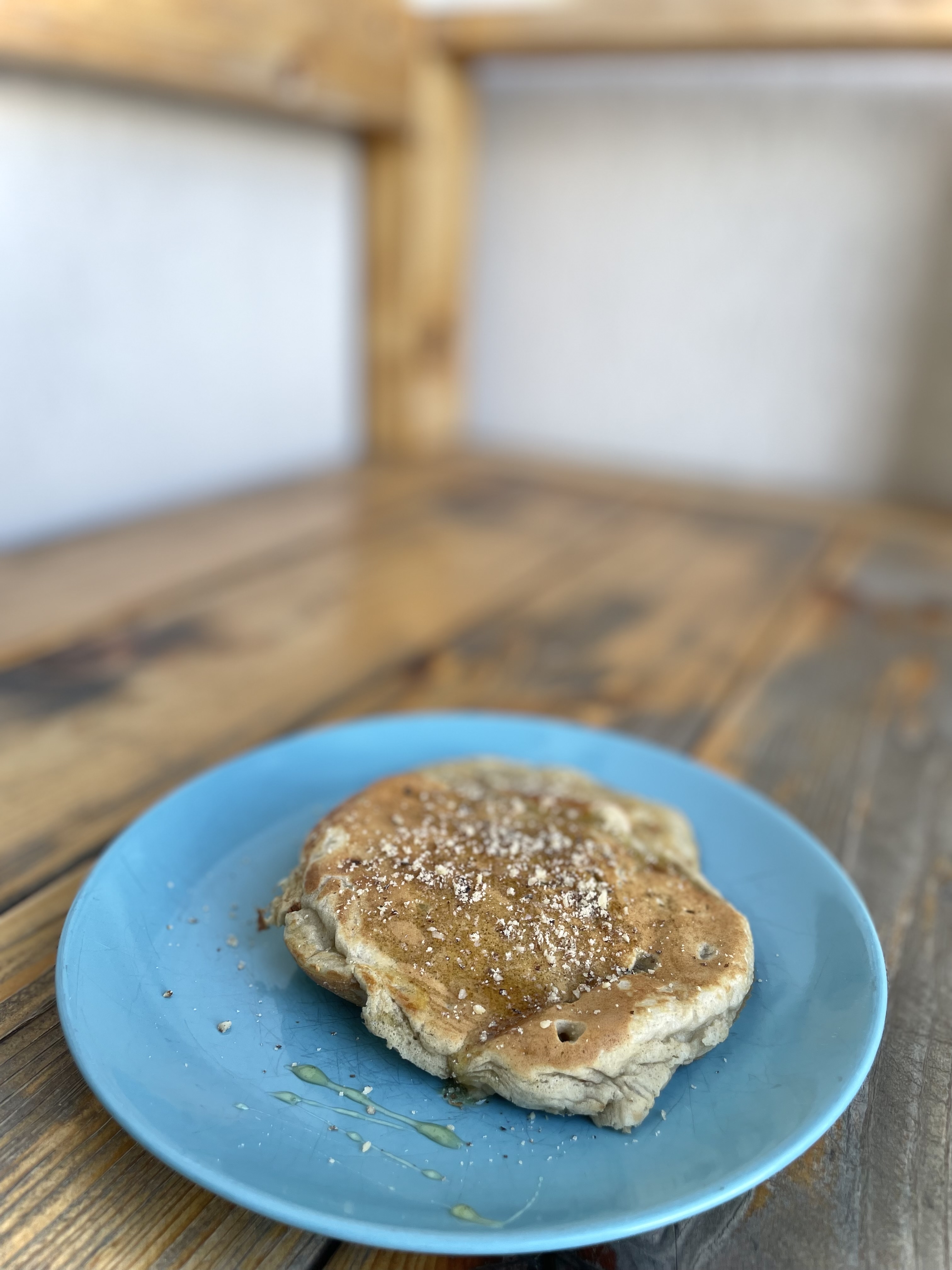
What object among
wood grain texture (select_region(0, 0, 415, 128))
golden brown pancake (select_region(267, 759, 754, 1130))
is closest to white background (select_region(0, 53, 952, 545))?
wood grain texture (select_region(0, 0, 415, 128))

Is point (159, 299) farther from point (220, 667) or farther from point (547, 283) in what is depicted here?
point (547, 283)

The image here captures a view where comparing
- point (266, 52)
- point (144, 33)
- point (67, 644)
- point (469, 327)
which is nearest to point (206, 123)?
point (266, 52)

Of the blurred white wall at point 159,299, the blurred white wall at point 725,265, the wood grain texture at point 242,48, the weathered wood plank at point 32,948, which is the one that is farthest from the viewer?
the blurred white wall at point 725,265

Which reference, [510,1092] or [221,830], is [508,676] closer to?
[221,830]

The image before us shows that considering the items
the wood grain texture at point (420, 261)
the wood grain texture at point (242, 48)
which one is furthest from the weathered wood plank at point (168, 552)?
the wood grain texture at point (242, 48)

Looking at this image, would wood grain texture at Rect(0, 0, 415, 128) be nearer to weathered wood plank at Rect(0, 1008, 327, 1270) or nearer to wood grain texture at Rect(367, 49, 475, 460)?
wood grain texture at Rect(367, 49, 475, 460)

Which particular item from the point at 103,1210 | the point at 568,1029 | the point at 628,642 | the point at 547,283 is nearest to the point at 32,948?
the point at 103,1210

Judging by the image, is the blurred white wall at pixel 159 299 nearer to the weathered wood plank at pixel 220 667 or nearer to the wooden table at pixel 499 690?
the wooden table at pixel 499 690
